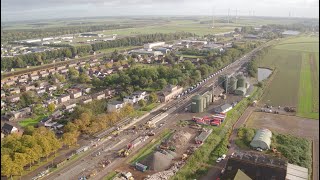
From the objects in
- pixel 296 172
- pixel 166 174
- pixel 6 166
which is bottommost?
pixel 166 174

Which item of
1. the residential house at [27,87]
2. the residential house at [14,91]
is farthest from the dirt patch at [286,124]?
the residential house at [14,91]

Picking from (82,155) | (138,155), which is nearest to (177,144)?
(138,155)

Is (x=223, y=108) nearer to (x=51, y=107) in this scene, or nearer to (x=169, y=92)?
(x=169, y=92)

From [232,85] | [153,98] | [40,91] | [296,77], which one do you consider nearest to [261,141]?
[153,98]

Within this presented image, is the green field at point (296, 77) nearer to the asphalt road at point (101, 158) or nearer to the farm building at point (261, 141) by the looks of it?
the farm building at point (261, 141)

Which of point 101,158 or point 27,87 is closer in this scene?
point 101,158

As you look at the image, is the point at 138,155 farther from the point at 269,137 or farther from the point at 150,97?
the point at 150,97
